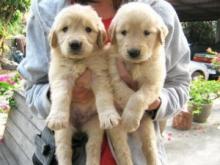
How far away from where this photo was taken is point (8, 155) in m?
4.22

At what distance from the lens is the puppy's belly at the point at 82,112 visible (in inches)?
84.0

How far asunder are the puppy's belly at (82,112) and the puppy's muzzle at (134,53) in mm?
322

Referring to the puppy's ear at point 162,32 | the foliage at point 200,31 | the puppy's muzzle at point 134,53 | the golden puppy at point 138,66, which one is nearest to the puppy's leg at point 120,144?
the golden puppy at point 138,66

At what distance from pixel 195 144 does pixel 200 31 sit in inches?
625

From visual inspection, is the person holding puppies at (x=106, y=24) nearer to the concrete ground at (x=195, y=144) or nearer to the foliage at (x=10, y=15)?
the concrete ground at (x=195, y=144)

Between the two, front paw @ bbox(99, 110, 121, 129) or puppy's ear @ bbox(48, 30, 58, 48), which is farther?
puppy's ear @ bbox(48, 30, 58, 48)

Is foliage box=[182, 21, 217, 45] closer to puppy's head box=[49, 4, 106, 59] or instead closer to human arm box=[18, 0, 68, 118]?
human arm box=[18, 0, 68, 118]

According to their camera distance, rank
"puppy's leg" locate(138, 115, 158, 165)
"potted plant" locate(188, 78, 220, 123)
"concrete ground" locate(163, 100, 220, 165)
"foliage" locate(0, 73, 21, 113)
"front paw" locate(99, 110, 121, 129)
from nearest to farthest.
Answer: "front paw" locate(99, 110, 121, 129) → "puppy's leg" locate(138, 115, 158, 165) → "concrete ground" locate(163, 100, 220, 165) → "foliage" locate(0, 73, 21, 113) → "potted plant" locate(188, 78, 220, 123)

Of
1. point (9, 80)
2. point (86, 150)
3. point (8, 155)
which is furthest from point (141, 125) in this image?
point (9, 80)

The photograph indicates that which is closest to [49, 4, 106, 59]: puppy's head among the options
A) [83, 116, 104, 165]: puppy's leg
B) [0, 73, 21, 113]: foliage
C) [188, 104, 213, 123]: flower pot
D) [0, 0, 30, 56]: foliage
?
[83, 116, 104, 165]: puppy's leg

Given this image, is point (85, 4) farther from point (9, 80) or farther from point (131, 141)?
point (9, 80)

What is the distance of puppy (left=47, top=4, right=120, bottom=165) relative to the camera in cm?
199

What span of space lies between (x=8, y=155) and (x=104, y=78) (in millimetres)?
2465

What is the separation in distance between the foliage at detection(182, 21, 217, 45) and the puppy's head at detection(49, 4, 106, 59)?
18.3 metres
